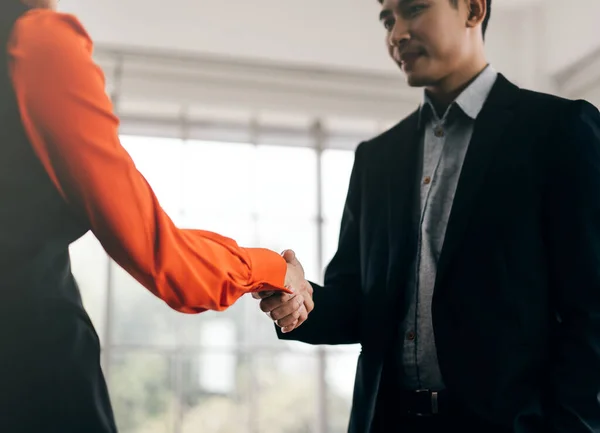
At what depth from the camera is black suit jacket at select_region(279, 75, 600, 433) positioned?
1.15 meters

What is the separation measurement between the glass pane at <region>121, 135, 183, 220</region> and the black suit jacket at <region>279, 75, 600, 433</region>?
3.85ft

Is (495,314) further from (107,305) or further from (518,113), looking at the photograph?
(107,305)

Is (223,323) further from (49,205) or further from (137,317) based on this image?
(49,205)

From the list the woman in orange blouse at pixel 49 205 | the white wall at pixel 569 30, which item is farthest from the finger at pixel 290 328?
the white wall at pixel 569 30

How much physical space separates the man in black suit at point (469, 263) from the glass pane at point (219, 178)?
1.00 metres

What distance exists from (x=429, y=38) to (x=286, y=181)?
1.16m

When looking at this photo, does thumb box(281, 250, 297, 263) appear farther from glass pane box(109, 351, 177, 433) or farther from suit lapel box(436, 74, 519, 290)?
glass pane box(109, 351, 177, 433)

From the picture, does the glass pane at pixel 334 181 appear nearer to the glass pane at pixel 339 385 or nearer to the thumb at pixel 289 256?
the glass pane at pixel 339 385

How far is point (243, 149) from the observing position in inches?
97.3

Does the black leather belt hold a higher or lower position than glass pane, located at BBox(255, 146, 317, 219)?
lower

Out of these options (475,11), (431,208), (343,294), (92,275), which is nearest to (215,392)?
(92,275)

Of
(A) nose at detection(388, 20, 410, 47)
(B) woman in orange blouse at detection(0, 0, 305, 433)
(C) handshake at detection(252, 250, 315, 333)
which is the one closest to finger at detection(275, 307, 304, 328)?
(C) handshake at detection(252, 250, 315, 333)

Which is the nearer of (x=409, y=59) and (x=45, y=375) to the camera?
(x=45, y=375)

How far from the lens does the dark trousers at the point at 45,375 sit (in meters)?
0.72
